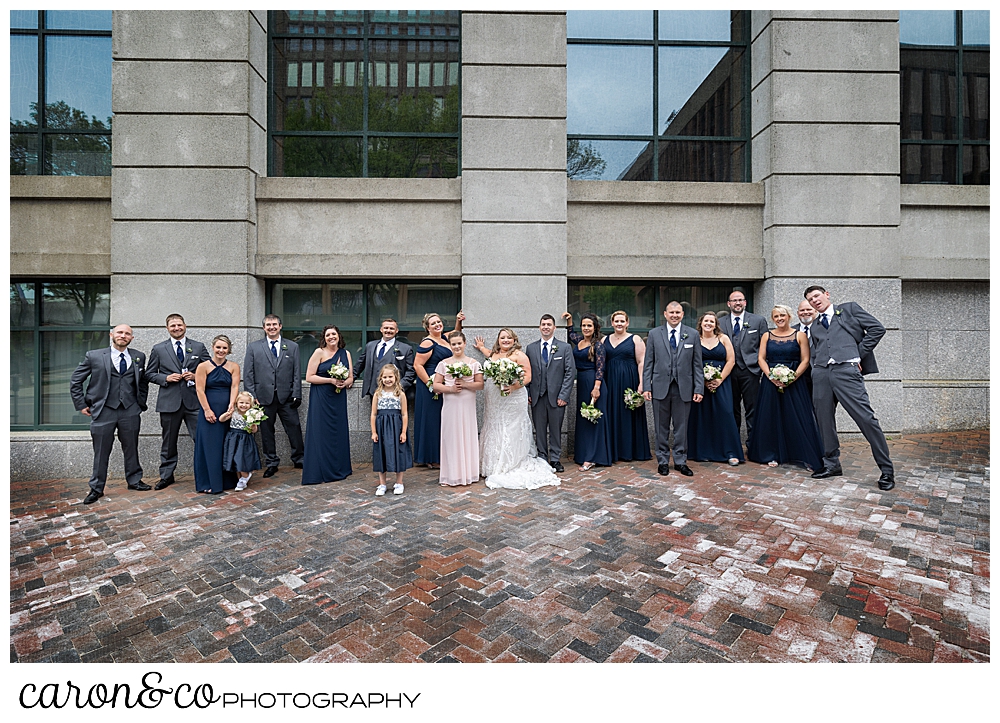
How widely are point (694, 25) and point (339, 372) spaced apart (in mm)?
9029

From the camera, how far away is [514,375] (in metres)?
6.93

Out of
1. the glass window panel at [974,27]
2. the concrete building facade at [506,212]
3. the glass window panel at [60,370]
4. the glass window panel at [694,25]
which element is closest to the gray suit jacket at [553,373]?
the concrete building facade at [506,212]

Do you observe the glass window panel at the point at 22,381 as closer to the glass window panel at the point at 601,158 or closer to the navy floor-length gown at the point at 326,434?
the navy floor-length gown at the point at 326,434

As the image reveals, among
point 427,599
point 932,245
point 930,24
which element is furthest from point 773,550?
point 930,24

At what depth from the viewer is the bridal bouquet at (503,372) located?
6.86 meters

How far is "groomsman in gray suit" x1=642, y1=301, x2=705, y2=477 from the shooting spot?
7.08 meters

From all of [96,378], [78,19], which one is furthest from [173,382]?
[78,19]

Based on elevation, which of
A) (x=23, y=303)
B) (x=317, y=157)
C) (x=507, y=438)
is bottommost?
(x=507, y=438)

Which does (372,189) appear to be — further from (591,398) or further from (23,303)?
(23,303)

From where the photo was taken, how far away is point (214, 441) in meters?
6.66

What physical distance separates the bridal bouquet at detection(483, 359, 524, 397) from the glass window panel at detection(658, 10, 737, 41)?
7.09 meters

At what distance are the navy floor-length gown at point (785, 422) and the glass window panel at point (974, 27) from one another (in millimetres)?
7751

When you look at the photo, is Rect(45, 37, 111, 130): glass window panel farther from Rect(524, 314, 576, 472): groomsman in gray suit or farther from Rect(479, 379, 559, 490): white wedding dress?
Rect(524, 314, 576, 472): groomsman in gray suit

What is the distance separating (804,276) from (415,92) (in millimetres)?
7625
